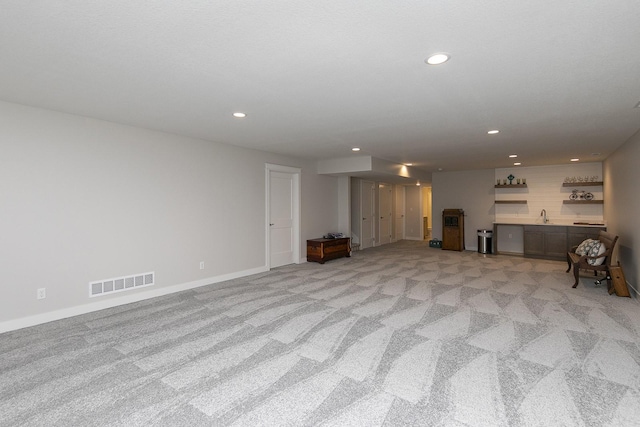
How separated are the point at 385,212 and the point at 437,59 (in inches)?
341

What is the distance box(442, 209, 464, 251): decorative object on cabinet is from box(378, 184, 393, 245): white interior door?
201 cm

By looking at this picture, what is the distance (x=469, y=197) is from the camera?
30.9 feet

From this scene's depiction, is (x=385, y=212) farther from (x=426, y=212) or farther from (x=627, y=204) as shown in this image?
(x=627, y=204)

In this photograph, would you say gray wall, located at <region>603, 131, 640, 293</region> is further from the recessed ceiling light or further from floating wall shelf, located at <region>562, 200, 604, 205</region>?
the recessed ceiling light

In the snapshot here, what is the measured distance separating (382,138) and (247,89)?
9.00 ft

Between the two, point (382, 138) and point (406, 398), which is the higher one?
point (382, 138)

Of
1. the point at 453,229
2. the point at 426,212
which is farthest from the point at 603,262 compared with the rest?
the point at 426,212

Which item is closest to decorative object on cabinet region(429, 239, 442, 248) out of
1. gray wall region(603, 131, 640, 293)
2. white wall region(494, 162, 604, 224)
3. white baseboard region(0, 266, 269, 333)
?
white wall region(494, 162, 604, 224)

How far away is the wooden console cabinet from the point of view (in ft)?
23.5

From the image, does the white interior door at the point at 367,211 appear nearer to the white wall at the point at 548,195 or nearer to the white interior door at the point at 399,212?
the white interior door at the point at 399,212

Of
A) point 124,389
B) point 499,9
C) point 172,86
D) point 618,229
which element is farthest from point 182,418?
point 618,229

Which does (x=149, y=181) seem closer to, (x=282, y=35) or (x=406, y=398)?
(x=282, y=35)

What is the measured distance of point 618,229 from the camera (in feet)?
19.4

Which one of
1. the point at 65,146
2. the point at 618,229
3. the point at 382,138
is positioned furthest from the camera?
the point at 618,229
